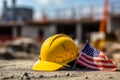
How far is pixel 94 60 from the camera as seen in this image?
8953 millimetres

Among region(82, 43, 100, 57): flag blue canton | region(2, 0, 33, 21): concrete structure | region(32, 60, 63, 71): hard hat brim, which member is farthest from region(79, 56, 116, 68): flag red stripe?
region(2, 0, 33, 21): concrete structure

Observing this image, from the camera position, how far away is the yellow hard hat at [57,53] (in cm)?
888

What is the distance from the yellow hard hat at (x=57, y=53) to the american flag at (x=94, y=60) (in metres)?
0.19

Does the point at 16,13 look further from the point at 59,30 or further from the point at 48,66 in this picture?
the point at 48,66

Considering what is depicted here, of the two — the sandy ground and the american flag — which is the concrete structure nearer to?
the american flag

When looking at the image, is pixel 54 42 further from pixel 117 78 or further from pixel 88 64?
pixel 117 78

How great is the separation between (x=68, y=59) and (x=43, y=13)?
4137cm

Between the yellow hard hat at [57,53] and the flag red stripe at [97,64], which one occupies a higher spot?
the yellow hard hat at [57,53]

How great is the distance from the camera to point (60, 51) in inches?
351

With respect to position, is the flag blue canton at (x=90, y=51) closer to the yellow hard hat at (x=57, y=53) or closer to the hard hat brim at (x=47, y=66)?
the yellow hard hat at (x=57, y=53)

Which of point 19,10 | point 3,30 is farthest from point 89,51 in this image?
point 19,10

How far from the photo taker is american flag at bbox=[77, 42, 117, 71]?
29.1 feet

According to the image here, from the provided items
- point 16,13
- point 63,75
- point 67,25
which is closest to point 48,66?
point 63,75

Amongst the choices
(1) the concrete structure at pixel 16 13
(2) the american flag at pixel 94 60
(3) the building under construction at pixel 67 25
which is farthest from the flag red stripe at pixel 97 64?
(1) the concrete structure at pixel 16 13
